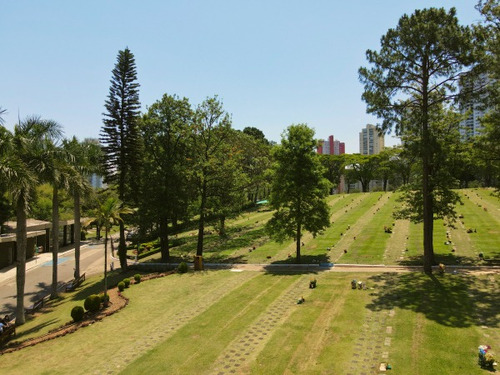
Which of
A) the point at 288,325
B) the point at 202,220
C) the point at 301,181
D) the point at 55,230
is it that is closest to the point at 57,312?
the point at 55,230

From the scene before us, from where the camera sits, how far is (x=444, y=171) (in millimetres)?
24547

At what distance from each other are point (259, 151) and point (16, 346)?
5551cm

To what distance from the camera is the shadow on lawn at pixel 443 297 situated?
1508cm

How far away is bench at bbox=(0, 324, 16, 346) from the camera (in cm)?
1797

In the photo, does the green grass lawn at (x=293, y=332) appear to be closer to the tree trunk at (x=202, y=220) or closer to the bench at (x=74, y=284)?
the bench at (x=74, y=284)

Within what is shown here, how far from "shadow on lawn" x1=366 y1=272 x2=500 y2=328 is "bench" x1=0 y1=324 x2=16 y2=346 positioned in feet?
60.1

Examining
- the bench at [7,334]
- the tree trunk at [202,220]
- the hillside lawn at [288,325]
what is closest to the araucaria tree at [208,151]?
the tree trunk at [202,220]

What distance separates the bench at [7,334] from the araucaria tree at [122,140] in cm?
1436

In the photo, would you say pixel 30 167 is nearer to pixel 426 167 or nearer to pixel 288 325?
pixel 288 325

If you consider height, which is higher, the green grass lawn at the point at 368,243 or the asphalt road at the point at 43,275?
the green grass lawn at the point at 368,243

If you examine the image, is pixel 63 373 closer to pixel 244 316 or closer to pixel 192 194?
pixel 244 316

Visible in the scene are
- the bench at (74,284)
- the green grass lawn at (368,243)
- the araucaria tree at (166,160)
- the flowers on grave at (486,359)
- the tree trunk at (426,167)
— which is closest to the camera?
the flowers on grave at (486,359)

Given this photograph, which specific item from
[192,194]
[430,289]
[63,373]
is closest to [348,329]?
[430,289]

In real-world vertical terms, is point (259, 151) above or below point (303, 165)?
above
